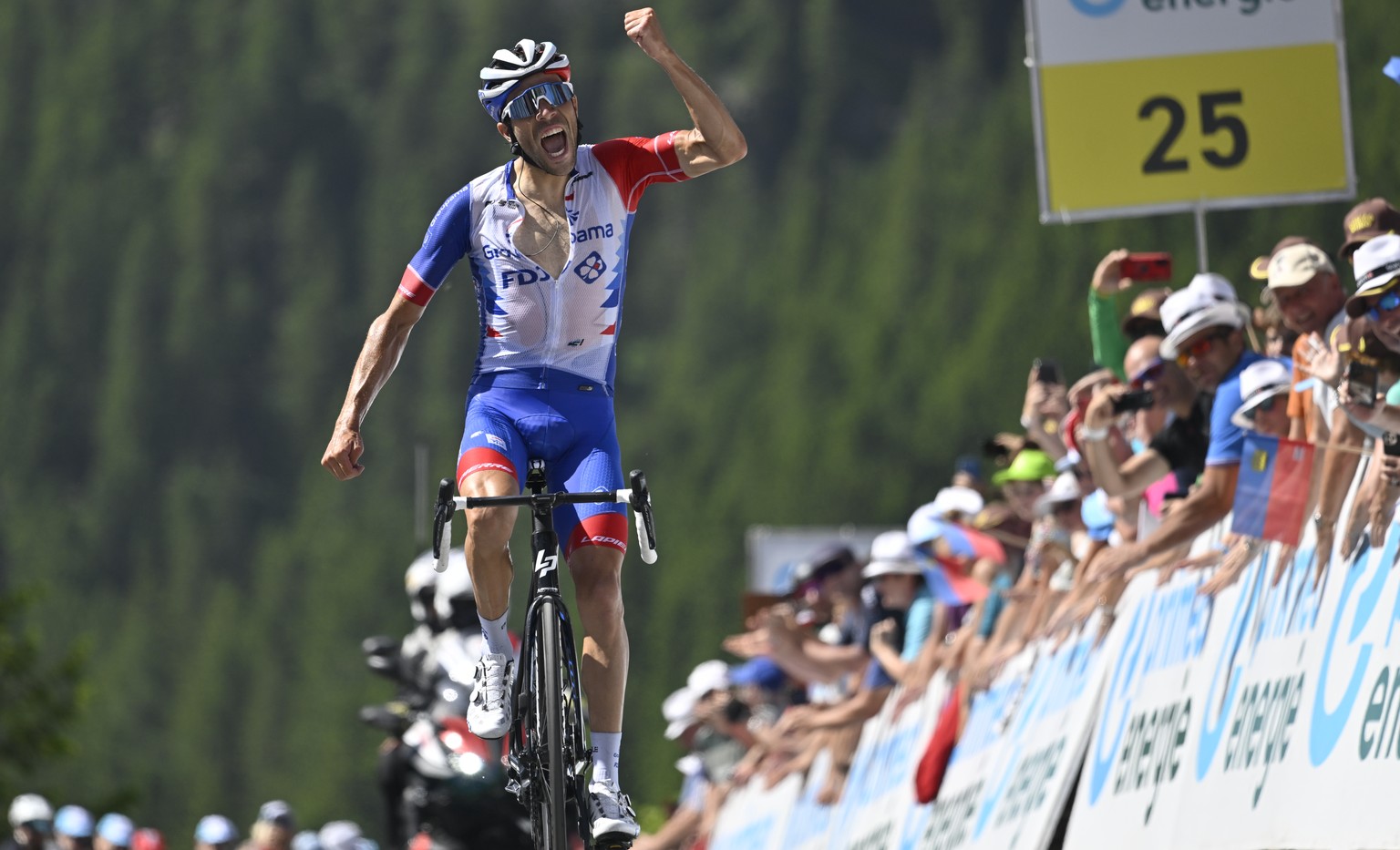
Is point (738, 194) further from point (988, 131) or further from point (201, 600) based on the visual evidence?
point (201, 600)

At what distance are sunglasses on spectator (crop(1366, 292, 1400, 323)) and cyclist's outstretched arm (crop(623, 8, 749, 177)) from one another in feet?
6.60

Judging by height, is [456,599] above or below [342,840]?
above

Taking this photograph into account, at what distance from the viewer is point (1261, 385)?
29.9 feet

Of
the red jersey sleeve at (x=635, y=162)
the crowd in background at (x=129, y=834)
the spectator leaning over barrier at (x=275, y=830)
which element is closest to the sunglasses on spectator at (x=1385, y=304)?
the red jersey sleeve at (x=635, y=162)

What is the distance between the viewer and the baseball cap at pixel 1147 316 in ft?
36.4

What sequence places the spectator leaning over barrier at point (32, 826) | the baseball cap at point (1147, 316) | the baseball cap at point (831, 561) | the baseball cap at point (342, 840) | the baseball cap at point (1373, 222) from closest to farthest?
the baseball cap at point (1373, 222), the baseball cap at point (1147, 316), the baseball cap at point (831, 561), the baseball cap at point (342, 840), the spectator leaning over barrier at point (32, 826)

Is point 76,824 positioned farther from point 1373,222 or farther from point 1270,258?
point 1373,222

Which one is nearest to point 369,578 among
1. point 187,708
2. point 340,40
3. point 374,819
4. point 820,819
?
point 187,708

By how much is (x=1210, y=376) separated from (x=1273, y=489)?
1.37 m

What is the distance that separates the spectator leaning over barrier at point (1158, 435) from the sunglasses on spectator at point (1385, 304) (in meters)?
2.50

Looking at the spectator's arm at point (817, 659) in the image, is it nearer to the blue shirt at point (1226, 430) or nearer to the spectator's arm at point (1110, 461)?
the spectator's arm at point (1110, 461)

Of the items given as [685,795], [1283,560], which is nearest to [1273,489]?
[1283,560]

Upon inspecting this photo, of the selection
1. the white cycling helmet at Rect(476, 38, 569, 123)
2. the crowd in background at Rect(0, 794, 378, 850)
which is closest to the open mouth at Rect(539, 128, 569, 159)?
the white cycling helmet at Rect(476, 38, 569, 123)

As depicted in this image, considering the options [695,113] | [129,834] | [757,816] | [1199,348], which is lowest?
[129,834]
